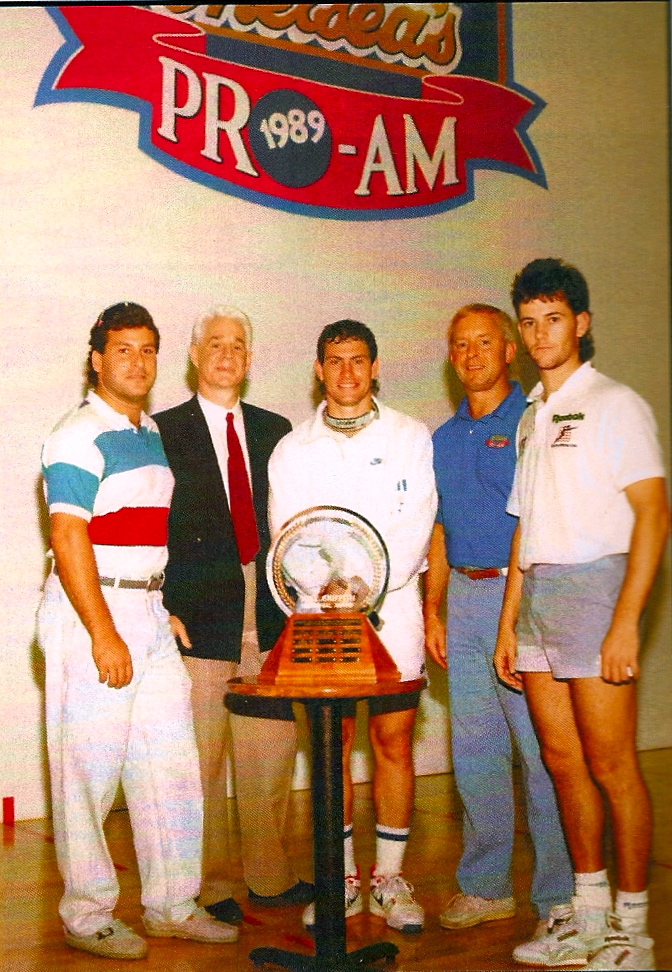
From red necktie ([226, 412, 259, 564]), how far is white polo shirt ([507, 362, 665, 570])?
0.96m

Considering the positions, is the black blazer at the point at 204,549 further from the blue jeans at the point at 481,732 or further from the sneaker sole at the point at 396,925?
the sneaker sole at the point at 396,925

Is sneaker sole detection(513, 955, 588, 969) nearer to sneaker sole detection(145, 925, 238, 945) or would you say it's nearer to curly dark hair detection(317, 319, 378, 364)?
sneaker sole detection(145, 925, 238, 945)

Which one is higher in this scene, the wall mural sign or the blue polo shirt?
the wall mural sign

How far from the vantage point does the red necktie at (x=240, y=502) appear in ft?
11.7

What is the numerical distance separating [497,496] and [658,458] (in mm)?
609

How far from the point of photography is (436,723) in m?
5.30

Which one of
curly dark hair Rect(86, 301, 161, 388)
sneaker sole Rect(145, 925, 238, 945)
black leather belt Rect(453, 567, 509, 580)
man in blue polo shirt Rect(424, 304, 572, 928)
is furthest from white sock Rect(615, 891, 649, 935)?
curly dark hair Rect(86, 301, 161, 388)

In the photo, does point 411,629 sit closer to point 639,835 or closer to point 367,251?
point 639,835

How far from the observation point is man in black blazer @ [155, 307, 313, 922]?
11.4 ft

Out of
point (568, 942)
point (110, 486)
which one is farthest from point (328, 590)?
point (568, 942)

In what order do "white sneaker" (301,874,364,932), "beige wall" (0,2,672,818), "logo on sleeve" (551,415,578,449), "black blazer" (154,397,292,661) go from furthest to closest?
1. "beige wall" (0,2,672,818)
2. "black blazer" (154,397,292,661)
3. "white sneaker" (301,874,364,932)
4. "logo on sleeve" (551,415,578,449)

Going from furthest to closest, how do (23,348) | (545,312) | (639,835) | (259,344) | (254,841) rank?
(259,344) < (23,348) < (254,841) < (545,312) < (639,835)

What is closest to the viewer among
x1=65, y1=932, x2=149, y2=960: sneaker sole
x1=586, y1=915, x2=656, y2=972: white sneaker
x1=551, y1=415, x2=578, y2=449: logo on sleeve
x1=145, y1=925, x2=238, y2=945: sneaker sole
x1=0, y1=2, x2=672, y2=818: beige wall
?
x1=586, y1=915, x2=656, y2=972: white sneaker

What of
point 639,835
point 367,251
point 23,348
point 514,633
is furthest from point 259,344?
point 639,835
